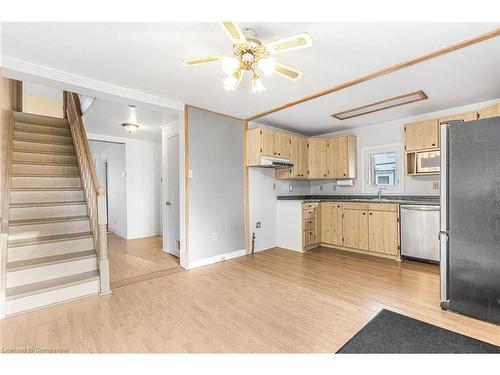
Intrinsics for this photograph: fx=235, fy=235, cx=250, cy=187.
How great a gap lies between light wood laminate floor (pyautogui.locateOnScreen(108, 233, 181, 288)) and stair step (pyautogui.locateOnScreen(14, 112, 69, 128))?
8.46ft

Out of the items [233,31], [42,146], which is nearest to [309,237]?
[233,31]

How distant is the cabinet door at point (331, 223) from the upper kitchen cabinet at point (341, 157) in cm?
72

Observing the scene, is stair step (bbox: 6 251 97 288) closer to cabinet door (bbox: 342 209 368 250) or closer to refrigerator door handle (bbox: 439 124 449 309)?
refrigerator door handle (bbox: 439 124 449 309)

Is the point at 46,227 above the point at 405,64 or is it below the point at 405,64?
below

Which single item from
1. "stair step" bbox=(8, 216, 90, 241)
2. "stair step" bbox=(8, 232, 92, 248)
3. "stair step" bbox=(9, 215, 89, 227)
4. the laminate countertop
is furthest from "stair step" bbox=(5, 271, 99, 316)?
the laminate countertop

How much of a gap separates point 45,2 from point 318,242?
4849 millimetres

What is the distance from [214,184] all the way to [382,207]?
2855mm

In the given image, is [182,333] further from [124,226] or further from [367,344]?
[124,226]

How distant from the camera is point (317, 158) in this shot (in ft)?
16.8

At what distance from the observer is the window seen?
174 inches

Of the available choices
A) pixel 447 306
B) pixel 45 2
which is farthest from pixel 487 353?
pixel 45 2

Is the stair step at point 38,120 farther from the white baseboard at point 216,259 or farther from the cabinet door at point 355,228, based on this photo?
the cabinet door at point 355,228

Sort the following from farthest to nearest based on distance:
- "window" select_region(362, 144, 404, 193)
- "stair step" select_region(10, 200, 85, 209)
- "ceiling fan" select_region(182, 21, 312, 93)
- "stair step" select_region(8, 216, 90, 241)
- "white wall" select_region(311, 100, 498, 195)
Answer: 1. "window" select_region(362, 144, 404, 193)
2. "white wall" select_region(311, 100, 498, 195)
3. "stair step" select_region(10, 200, 85, 209)
4. "stair step" select_region(8, 216, 90, 241)
5. "ceiling fan" select_region(182, 21, 312, 93)

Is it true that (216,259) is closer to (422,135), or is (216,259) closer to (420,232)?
(420,232)
